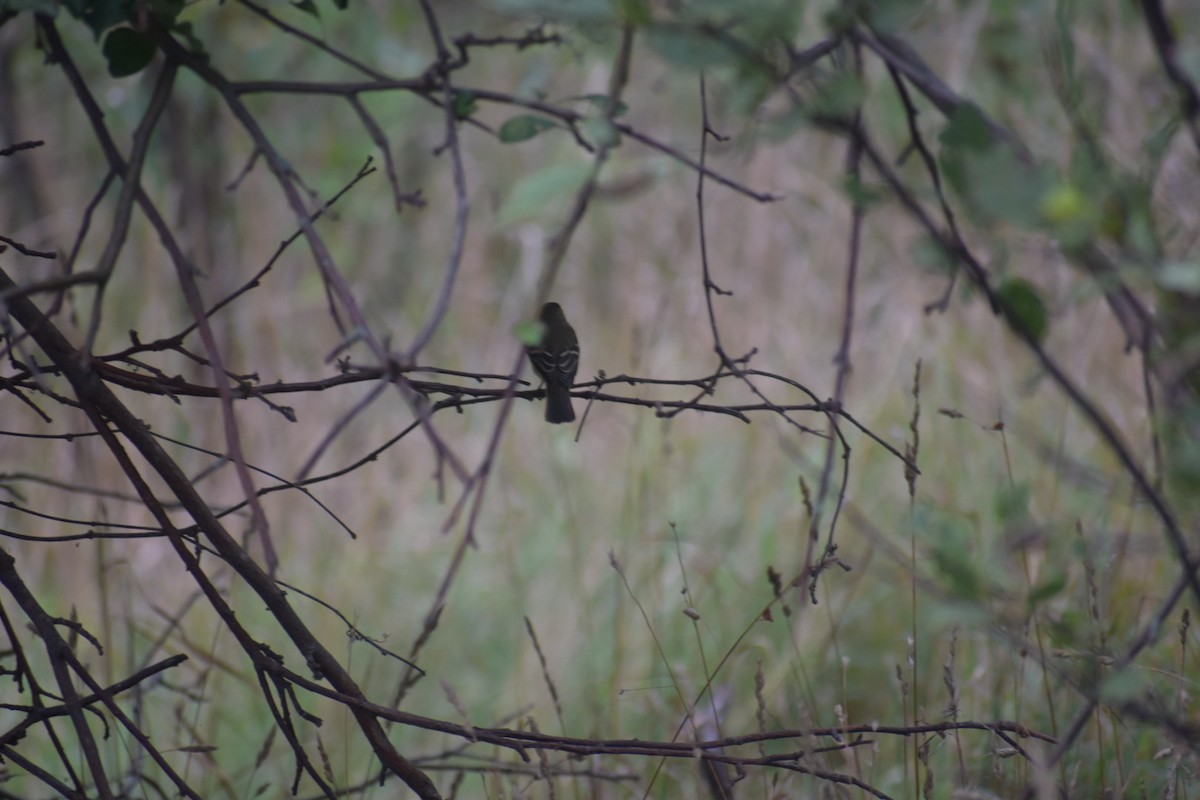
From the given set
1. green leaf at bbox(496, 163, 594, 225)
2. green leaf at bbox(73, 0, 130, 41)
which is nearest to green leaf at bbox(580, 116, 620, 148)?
green leaf at bbox(496, 163, 594, 225)

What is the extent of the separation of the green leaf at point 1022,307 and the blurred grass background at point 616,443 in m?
0.40

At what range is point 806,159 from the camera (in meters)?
5.75

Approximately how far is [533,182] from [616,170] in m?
2.69

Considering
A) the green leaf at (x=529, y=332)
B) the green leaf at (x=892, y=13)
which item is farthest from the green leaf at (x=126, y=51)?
the green leaf at (x=892, y=13)

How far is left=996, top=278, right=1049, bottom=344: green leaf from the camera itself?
1141 mm

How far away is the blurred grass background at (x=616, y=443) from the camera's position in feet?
9.27

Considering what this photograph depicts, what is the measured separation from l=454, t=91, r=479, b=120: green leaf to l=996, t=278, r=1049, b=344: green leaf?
0.96m

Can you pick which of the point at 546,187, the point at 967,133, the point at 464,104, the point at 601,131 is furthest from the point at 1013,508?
the point at 464,104

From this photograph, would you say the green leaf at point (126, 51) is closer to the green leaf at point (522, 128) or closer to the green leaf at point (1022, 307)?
the green leaf at point (522, 128)

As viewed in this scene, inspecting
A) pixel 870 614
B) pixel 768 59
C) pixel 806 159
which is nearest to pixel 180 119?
pixel 806 159

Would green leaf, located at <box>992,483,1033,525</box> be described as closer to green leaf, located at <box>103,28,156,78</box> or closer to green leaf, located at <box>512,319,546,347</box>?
green leaf, located at <box>512,319,546,347</box>

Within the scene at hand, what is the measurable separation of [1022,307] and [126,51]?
127 cm

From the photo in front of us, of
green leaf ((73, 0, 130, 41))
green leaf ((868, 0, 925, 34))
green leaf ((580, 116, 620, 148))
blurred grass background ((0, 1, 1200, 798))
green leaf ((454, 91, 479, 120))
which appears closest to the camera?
green leaf ((868, 0, 925, 34))

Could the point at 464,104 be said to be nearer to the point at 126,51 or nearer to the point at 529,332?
the point at 126,51
